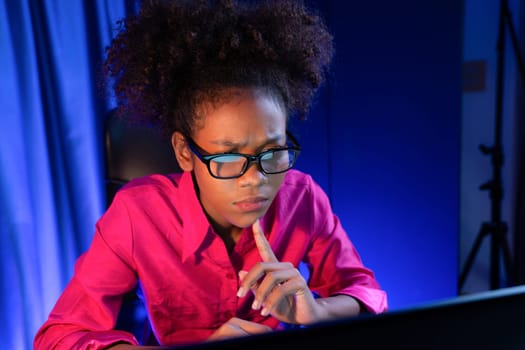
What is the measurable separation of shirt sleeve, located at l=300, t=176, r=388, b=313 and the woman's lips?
0.29 meters

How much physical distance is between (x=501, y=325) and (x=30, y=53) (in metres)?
1.77

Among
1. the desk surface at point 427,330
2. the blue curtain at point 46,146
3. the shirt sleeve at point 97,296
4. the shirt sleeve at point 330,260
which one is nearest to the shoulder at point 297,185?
the shirt sleeve at point 330,260

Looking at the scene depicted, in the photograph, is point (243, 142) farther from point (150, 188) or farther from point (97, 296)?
point (97, 296)

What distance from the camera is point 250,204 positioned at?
0.93 m

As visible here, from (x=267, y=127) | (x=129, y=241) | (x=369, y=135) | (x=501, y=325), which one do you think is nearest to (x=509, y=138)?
(x=369, y=135)

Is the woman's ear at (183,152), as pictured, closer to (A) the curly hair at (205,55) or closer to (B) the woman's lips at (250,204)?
(A) the curly hair at (205,55)

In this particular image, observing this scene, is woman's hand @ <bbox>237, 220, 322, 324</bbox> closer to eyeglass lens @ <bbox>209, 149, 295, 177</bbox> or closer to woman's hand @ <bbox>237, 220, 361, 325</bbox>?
woman's hand @ <bbox>237, 220, 361, 325</bbox>

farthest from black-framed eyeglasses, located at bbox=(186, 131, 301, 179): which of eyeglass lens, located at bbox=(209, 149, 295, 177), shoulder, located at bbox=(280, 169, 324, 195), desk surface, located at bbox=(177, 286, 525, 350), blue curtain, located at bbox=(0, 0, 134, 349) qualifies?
blue curtain, located at bbox=(0, 0, 134, 349)

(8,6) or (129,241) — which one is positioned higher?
(8,6)

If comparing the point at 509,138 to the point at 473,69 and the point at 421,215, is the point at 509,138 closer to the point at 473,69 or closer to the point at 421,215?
the point at 473,69

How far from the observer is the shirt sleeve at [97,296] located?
2.86 feet

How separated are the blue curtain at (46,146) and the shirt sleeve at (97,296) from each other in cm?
89

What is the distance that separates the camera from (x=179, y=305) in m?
1.06

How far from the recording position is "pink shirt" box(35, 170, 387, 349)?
0.94 meters
